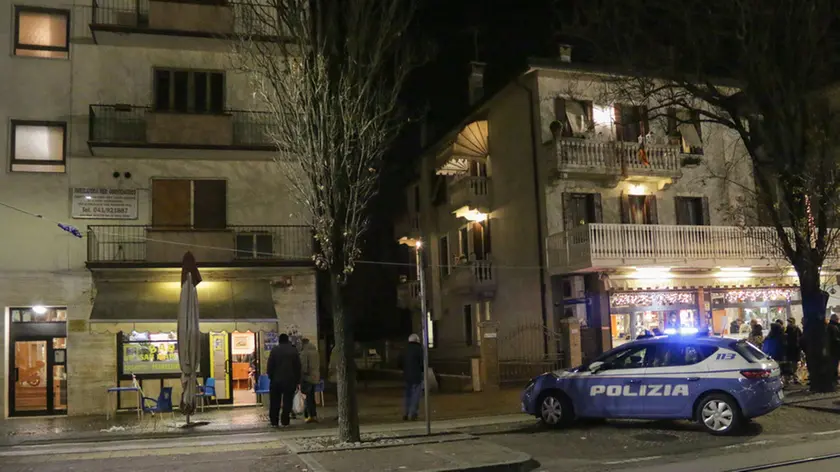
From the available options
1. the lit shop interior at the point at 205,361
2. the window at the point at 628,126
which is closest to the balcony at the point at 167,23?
the lit shop interior at the point at 205,361

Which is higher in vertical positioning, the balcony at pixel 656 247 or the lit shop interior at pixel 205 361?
the balcony at pixel 656 247

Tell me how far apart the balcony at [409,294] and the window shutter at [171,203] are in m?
15.1

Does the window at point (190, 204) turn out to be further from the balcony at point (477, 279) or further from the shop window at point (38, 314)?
the balcony at point (477, 279)

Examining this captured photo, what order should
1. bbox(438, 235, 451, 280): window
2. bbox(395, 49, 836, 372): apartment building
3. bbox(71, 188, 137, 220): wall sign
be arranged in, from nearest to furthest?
bbox(71, 188, 137, 220): wall sign → bbox(395, 49, 836, 372): apartment building → bbox(438, 235, 451, 280): window

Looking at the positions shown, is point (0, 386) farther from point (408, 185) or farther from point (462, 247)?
point (408, 185)

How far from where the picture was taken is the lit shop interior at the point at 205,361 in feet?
64.6

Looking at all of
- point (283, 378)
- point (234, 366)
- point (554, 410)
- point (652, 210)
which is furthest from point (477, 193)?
point (554, 410)

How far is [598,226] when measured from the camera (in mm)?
22438

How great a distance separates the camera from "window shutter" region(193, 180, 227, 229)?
20.6 metres

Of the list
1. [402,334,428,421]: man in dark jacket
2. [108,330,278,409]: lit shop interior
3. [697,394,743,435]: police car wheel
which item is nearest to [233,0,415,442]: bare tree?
[402,334,428,421]: man in dark jacket

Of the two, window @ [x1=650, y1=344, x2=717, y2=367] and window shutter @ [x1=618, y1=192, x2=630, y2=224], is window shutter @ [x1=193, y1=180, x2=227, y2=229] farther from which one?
window shutter @ [x1=618, y1=192, x2=630, y2=224]

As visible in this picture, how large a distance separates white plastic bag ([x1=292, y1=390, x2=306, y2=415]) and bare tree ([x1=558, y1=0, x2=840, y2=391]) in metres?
11.0

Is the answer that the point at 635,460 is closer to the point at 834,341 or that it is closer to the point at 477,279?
the point at 834,341

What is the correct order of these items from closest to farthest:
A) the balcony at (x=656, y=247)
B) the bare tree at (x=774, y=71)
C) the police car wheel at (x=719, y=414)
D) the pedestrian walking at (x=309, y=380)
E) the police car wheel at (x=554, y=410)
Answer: the police car wheel at (x=719, y=414)
the police car wheel at (x=554, y=410)
the pedestrian walking at (x=309, y=380)
the bare tree at (x=774, y=71)
the balcony at (x=656, y=247)
